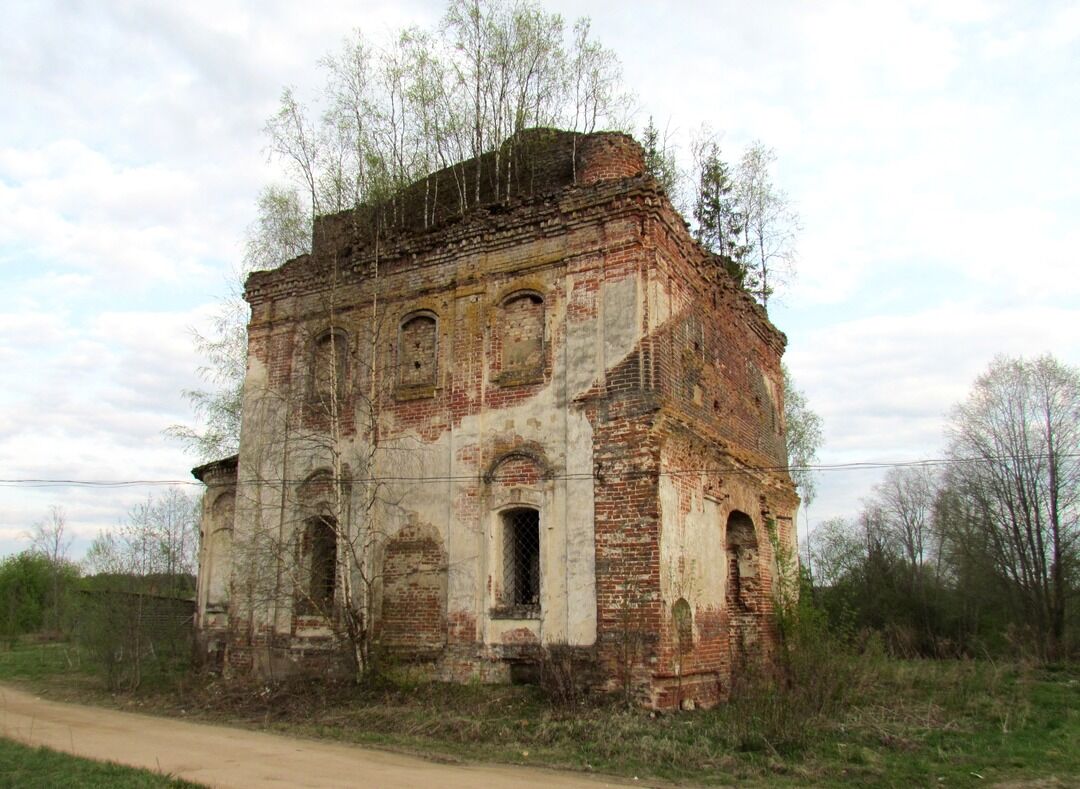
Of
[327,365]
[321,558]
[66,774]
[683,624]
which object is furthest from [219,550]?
[683,624]

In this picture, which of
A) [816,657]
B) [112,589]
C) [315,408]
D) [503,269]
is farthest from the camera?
[112,589]

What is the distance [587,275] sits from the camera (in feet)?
40.9

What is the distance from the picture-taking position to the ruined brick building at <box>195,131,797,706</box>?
37.5 feet

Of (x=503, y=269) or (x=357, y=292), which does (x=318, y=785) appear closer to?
(x=503, y=269)

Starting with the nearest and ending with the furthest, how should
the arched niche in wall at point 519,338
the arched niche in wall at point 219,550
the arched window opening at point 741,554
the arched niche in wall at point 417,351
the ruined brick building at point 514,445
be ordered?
the ruined brick building at point 514,445 < the arched niche in wall at point 519,338 < the arched niche in wall at point 417,351 < the arched window opening at point 741,554 < the arched niche in wall at point 219,550

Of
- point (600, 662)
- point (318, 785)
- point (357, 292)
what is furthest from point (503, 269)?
point (318, 785)

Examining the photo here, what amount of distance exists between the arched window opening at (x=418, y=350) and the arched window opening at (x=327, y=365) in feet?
4.21

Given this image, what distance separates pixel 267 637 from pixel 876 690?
10.2 metres

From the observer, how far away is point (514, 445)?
12445 mm

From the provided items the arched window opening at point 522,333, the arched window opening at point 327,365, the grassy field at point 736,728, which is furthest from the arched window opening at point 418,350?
the grassy field at point 736,728

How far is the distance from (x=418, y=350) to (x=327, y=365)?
6.95 feet

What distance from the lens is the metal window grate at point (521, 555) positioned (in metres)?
12.4

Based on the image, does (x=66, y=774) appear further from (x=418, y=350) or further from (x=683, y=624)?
(x=418, y=350)

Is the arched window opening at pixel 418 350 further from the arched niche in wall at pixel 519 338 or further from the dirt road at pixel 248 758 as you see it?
the dirt road at pixel 248 758
